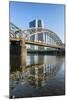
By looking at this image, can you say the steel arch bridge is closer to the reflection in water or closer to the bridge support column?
the bridge support column

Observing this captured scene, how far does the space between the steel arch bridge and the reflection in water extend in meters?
0.17

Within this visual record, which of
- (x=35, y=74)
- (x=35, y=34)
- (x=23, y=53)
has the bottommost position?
(x=35, y=74)

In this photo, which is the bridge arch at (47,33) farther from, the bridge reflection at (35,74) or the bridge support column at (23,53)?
the bridge reflection at (35,74)

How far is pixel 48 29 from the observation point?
2705 mm

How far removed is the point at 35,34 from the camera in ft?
8.79

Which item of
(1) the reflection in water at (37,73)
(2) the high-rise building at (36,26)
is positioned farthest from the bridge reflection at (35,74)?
(2) the high-rise building at (36,26)

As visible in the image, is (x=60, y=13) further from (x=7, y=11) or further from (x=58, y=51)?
(x=7, y=11)

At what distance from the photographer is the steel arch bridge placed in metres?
2.61

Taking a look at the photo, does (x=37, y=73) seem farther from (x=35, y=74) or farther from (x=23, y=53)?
(x=23, y=53)

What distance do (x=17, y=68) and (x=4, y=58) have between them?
0.19 meters

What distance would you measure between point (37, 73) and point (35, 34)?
47cm

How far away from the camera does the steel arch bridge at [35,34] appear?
2.61m

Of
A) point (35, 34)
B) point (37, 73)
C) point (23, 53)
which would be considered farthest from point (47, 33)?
point (37, 73)

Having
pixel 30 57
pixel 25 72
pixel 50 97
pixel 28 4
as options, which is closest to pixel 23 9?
pixel 28 4
